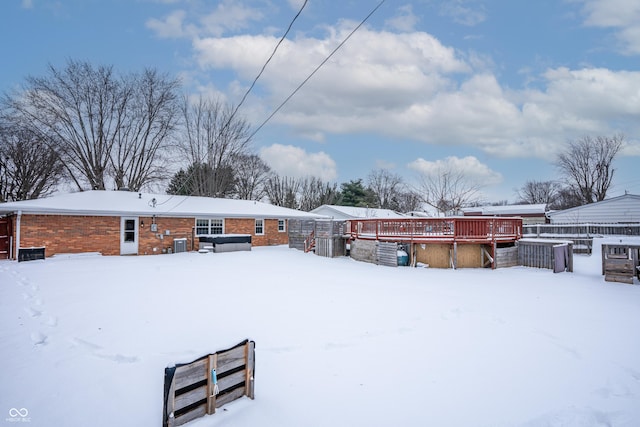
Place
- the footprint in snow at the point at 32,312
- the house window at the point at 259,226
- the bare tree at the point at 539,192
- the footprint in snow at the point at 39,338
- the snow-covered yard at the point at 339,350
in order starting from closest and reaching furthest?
1. the snow-covered yard at the point at 339,350
2. the footprint in snow at the point at 39,338
3. the footprint in snow at the point at 32,312
4. the house window at the point at 259,226
5. the bare tree at the point at 539,192

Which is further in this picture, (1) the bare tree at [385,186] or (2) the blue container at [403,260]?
(1) the bare tree at [385,186]

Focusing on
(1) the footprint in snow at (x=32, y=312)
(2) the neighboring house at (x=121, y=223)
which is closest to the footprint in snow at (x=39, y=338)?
(1) the footprint in snow at (x=32, y=312)

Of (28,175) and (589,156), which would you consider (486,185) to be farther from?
(28,175)

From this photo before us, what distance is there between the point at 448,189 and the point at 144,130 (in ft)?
86.0

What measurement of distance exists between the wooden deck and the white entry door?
12.2 m

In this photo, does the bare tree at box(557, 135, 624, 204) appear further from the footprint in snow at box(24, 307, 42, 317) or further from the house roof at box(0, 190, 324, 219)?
the footprint in snow at box(24, 307, 42, 317)

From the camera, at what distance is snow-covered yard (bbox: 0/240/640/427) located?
2930 mm

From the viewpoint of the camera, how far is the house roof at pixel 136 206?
14002 mm

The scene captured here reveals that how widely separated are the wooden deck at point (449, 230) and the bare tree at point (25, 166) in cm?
2682

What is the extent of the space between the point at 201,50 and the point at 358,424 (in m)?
12.9

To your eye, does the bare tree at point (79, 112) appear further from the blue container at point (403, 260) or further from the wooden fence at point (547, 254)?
the wooden fence at point (547, 254)

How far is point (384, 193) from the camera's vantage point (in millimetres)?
48469

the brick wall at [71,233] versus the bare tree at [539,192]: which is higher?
the bare tree at [539,192]

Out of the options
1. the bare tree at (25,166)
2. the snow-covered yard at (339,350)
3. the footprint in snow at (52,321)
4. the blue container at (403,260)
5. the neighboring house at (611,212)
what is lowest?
the snow-covered yard at (339,350)
